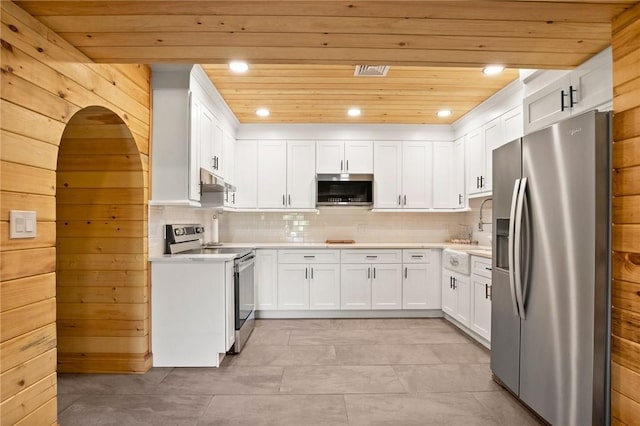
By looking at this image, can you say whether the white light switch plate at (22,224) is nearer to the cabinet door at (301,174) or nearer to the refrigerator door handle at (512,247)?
the refrigerator door handle at (512,247)

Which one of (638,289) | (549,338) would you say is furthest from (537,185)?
(549,338)

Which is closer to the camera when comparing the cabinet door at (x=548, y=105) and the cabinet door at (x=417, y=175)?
the cabinet door at (x=548, y=105)

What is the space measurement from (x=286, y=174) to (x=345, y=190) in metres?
0.82

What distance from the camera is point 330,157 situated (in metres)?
4.83

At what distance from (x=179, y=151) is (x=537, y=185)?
2.62m

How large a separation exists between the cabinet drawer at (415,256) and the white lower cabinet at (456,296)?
0.86ft

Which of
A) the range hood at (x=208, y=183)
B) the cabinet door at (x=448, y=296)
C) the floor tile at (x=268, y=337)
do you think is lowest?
the floor tile at (x=268, y=337)

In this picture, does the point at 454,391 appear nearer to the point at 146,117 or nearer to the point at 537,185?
the point at 537,185

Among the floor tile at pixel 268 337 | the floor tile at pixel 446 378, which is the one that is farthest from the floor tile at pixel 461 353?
the floor tile at pixel 268 337

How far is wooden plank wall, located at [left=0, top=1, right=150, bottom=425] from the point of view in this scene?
62.8 inches

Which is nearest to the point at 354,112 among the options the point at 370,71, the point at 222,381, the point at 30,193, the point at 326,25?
the point at 370,71

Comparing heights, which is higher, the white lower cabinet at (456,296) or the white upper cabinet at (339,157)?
the white upper cabinet at (339,157)

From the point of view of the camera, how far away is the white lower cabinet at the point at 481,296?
10.9 feet

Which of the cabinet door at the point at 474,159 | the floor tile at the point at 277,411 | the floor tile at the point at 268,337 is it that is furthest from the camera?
the cabinet door at the point at 474,159
